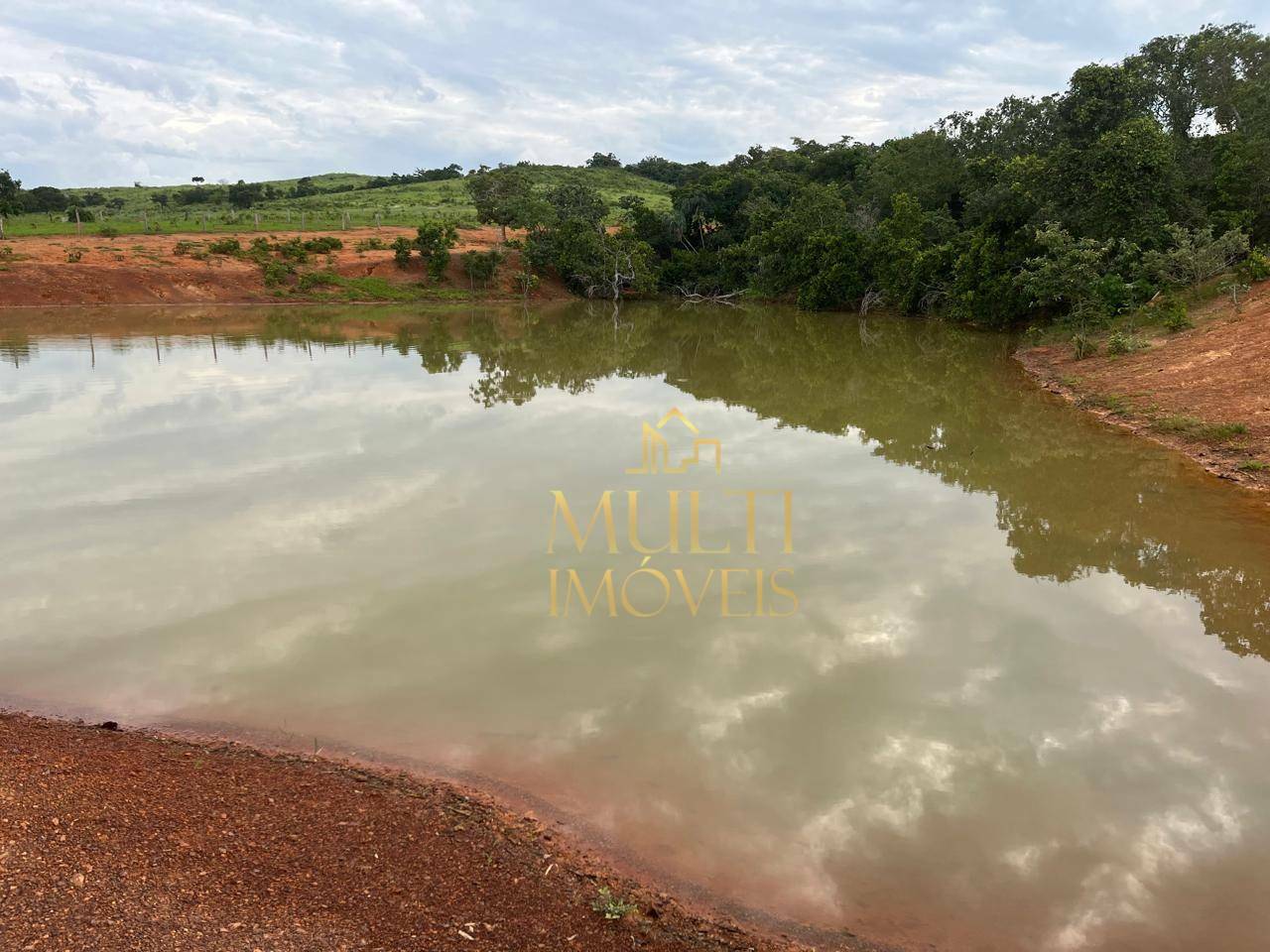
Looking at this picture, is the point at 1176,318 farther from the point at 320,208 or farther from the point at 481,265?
the point at 320,208

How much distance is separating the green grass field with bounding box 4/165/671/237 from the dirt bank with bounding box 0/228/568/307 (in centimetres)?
316

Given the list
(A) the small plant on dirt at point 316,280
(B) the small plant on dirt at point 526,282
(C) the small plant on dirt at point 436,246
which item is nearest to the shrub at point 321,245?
(A) the small plant on dirt at point 316,280

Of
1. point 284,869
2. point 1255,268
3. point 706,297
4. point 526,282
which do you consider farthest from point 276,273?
point 284,869

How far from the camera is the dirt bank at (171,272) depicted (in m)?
34.2

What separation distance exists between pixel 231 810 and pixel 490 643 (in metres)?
2.31

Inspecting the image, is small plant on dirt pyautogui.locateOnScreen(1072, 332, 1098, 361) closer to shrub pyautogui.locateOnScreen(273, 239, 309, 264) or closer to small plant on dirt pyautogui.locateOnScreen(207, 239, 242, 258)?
shrub pyautogui.locateOnScreen(273, 239, 309, 264)

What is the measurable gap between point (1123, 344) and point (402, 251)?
33271 mm

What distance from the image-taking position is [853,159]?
4672cm

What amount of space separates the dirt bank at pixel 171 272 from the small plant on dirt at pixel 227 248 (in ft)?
1.05

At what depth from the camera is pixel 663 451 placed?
1194 cm

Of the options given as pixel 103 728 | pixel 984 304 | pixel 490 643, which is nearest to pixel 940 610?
pixel 490 643

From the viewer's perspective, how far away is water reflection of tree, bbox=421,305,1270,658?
8.10 m

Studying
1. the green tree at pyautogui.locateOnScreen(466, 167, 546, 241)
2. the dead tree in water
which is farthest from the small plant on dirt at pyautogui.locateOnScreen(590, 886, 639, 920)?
the green tree at pyautogui.locateOnScreen(466, 167, 546, 241)

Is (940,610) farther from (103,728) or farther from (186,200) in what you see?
(186,200)
